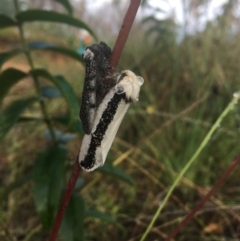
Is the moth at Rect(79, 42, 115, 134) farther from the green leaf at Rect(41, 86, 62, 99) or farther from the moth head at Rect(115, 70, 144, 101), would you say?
the green leaf at Rect(41, 86, 62, 99)

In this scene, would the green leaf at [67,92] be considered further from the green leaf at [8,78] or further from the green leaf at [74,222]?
the green leaf at [74,222]

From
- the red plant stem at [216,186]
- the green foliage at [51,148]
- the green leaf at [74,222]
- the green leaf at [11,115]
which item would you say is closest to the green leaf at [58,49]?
the green foliage at [51,148]

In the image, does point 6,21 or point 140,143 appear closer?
point 6,21

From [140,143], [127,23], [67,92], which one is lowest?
[127,23]

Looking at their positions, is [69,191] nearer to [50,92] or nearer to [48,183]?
[48,183]

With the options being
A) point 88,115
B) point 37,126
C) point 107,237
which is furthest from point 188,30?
point 88,115

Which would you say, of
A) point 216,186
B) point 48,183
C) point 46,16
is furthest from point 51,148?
point 216,186

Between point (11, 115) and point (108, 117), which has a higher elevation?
point (11, 115)
